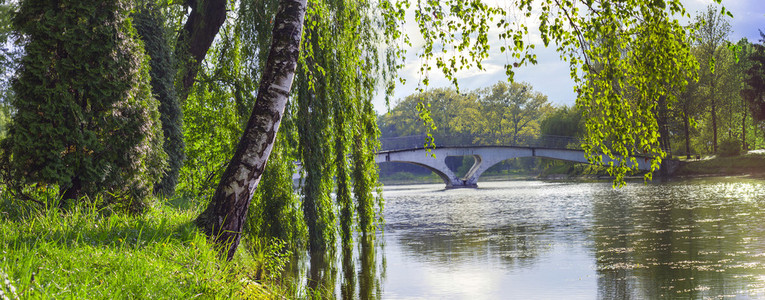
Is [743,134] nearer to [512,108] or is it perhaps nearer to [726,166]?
[726,166]

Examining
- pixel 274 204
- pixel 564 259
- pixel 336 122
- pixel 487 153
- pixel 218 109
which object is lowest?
pixel 564 259

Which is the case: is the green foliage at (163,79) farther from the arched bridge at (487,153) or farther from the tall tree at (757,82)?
the tall tree at (757,82)

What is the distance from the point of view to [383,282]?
9312 mm

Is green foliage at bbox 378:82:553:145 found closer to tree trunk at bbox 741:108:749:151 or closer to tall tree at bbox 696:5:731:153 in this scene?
tree trunk at bbox 741:108:749:151

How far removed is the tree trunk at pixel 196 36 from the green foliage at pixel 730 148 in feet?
133

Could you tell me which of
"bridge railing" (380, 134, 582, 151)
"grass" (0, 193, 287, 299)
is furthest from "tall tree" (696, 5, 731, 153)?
"grass" (0, 193, 287, 299)

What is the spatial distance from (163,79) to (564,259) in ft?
25.4

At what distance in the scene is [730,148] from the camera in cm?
4366

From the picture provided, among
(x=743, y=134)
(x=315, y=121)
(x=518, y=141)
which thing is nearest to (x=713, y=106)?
(x=743, y=134)

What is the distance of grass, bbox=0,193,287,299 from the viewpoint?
3914 mm

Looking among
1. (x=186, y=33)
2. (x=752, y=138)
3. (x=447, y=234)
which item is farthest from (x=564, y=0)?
(x=752, y=138)

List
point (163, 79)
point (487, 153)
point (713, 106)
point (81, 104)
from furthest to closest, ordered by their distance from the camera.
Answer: point (487, 153), point (713, 106), point (163, 79), point (81, 104)

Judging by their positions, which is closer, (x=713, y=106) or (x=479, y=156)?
(x=713, y=106)

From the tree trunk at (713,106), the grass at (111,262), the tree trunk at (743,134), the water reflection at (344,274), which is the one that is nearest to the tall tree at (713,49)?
the tree trunk at (713,106)
